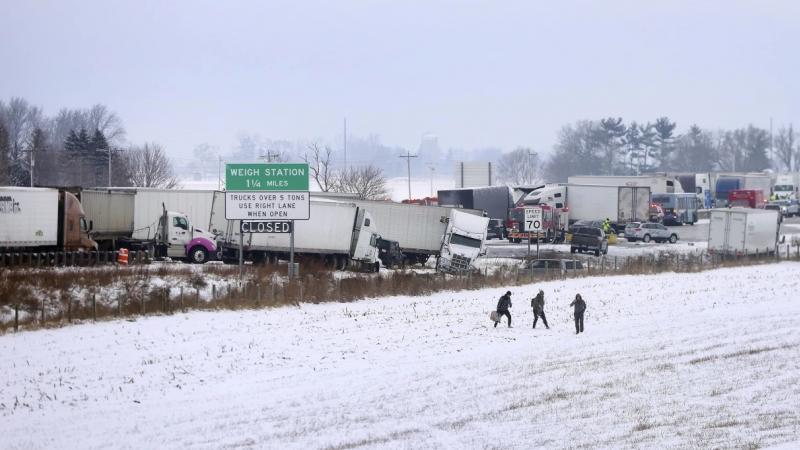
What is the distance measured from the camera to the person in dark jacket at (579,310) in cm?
2991

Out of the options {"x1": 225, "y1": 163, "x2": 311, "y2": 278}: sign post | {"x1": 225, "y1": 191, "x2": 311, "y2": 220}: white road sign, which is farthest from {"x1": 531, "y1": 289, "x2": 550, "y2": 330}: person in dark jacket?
{"x1": 225, "y1": 191, "x2": 311, "y2": 220}: white road sign

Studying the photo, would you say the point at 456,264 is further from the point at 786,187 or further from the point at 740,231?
the point at 786,187

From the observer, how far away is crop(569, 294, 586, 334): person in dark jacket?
29.9 metres

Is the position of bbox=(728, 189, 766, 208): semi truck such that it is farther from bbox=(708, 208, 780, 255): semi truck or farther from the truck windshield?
the truck windshield

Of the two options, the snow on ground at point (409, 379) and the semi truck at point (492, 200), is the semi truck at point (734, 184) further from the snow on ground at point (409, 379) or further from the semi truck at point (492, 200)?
the snow on ground at point (409, 379)

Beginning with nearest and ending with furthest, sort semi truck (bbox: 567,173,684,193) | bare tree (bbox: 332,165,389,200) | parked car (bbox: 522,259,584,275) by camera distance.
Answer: parked car (bbox: 522,259,584,275), semi truck (bbox: 567,173,684,193), bare tree (bbox: 332,165,389,200)

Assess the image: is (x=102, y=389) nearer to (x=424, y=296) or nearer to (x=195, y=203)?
(x=424, y=296)

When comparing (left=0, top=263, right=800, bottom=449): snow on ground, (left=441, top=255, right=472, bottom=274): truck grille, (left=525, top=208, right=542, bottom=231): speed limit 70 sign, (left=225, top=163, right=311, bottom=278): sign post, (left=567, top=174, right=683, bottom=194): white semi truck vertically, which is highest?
(left=567, top=174, right=683, bottom=194): white semi truck

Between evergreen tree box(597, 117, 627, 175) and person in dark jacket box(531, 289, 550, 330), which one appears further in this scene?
evergreen tree box(597, 117, 627, 175)

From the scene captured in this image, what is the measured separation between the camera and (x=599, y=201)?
67.9 meters

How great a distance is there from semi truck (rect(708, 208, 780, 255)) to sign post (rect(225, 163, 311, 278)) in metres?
24.9

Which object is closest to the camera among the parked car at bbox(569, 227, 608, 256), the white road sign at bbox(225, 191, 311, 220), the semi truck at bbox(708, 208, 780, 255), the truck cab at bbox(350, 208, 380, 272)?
the white road sign at bbox(225, 191, 311, 220)

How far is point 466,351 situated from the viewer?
90.6 ft

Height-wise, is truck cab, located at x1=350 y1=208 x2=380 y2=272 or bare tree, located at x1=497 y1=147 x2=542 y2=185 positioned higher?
bare tree, located at x1=497 y1=147 x2=542 y2=185
